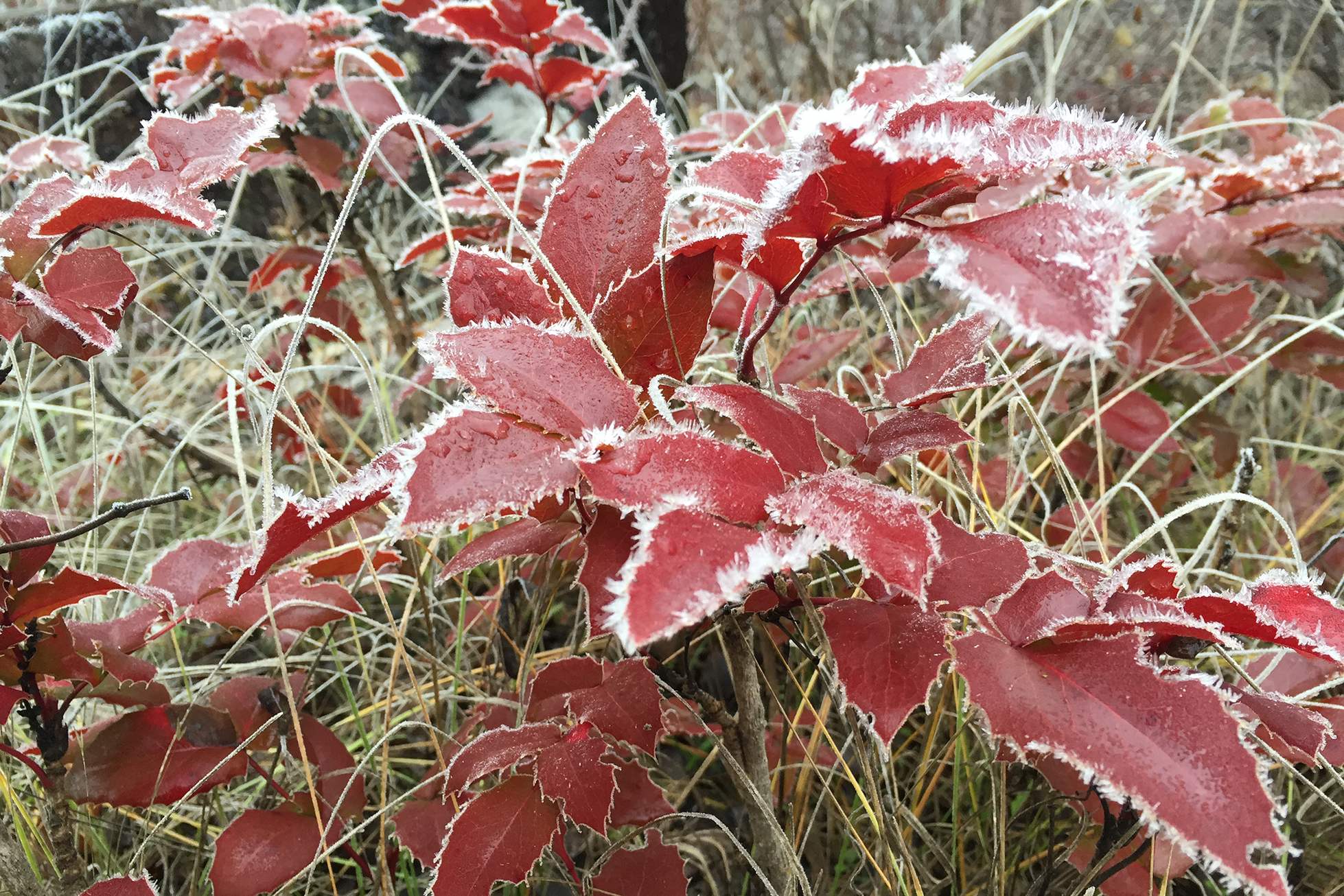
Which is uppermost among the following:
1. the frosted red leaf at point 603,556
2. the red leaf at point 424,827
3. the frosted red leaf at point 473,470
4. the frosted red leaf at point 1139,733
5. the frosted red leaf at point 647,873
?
the frosted red leaf at point 473,470

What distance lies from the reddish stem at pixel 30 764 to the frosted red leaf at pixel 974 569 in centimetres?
61

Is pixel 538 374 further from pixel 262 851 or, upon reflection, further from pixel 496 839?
pixel 262 851

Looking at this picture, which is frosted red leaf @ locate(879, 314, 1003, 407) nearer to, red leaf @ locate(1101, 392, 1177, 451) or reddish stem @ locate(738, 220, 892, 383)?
reddish stem @ locate(738, 220, 892, 383)

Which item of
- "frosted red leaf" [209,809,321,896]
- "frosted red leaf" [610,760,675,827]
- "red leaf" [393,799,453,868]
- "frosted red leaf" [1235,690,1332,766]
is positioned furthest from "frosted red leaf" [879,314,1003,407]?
"frosted red leaf" [209,809,321,896]

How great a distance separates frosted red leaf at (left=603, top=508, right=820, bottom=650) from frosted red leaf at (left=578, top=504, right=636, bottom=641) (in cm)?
5

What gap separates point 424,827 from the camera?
2.06 feet

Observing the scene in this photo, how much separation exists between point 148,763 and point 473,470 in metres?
0.47

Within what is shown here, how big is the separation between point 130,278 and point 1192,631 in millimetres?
660

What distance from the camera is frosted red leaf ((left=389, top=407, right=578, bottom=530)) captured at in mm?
359

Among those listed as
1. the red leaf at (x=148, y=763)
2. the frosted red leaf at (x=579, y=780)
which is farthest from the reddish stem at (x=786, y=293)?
the red leaf at (x=148, y=763)

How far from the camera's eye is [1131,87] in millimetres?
2445

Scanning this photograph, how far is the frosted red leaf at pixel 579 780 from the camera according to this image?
510mm

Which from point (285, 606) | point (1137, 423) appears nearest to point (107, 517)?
point (285, 606)

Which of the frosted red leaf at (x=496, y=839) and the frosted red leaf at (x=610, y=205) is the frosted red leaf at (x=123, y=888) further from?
the frosted red leaf at (x=610, y=205)
